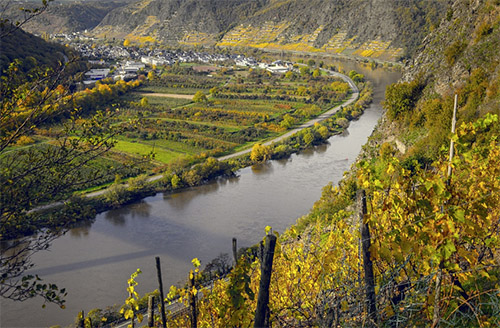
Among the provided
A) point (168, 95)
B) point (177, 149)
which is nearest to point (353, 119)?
point (177, 149)

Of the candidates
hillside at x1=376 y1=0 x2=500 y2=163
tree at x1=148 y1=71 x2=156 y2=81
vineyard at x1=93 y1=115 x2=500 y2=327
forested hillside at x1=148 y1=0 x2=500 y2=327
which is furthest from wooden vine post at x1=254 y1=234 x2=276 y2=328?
tree at x1=148 y1=71 x2=156 y2=81

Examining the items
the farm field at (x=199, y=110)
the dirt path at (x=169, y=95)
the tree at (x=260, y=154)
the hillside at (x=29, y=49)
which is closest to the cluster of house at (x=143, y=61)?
the farm field at (x=199, y=110)

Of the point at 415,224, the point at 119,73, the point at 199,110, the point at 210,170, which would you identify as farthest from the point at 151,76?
the point at 415,224

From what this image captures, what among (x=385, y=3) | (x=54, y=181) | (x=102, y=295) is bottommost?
(x=102, y=295)

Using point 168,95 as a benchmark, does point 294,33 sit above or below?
above

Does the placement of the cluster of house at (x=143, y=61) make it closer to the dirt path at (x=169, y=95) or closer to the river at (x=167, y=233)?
the dirt path at (x=169, y=95)

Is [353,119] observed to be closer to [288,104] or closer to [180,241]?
[288,104]

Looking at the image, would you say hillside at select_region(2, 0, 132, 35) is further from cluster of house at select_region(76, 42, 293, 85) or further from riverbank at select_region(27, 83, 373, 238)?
riverbank at select_region(27, 83, 373, 238)
